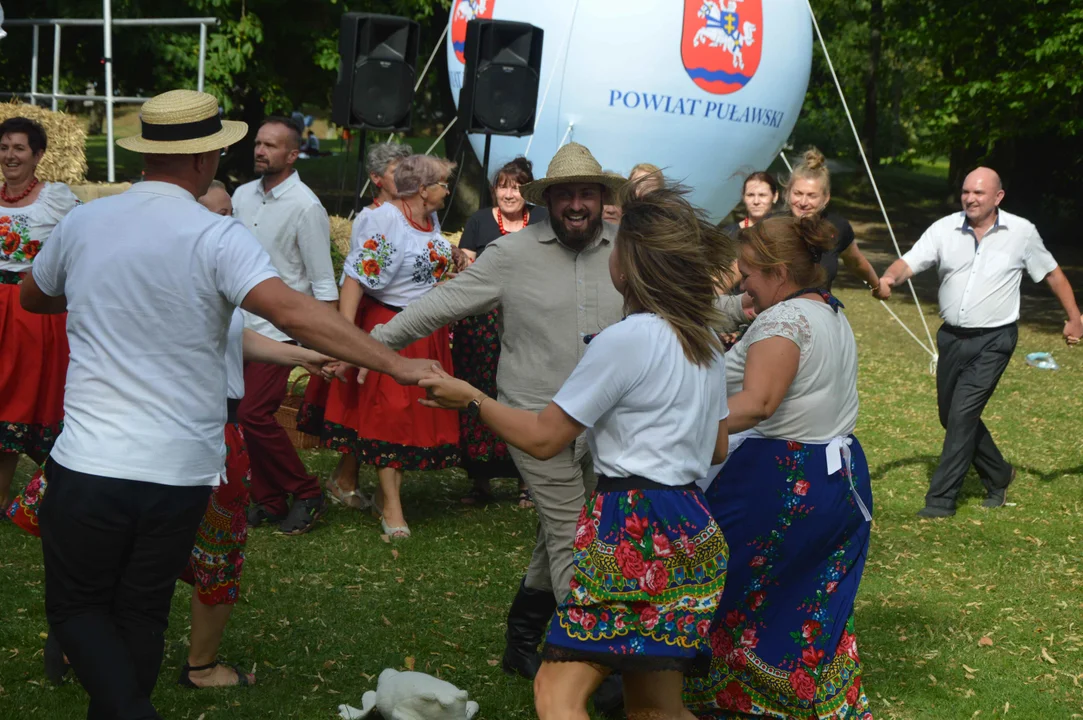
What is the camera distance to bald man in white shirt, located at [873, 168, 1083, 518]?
25.3ft

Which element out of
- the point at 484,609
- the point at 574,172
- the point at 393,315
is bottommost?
the point at 484,609

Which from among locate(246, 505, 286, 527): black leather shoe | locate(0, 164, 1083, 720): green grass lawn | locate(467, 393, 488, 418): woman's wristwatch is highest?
locate(467, 393, 488, 418): woman's wristwatch

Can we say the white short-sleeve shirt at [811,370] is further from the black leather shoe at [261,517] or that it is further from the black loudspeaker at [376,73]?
the black loudspeaker at [376,73]

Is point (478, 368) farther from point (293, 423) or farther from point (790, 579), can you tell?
point (790, 579)

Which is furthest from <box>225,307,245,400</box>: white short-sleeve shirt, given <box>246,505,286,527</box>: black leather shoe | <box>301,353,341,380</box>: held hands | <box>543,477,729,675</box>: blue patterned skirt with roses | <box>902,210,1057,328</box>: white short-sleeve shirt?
<box>902,210,1057,328</box>: white short-sleeve shirt

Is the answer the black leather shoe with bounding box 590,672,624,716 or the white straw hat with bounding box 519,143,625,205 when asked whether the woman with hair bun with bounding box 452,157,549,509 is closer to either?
the white straw hat with bounding box 519,143,625,205

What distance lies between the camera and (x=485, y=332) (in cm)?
757

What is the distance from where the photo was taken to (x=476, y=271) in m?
4.80

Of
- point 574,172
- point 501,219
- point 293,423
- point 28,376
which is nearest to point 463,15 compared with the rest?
point 293,423

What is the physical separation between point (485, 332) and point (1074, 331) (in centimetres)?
355

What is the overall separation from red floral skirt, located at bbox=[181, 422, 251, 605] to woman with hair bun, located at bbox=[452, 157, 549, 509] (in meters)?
3.13

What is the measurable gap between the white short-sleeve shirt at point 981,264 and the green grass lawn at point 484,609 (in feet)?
4.15

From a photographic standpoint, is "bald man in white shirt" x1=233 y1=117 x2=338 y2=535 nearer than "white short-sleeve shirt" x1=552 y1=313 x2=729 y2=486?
No

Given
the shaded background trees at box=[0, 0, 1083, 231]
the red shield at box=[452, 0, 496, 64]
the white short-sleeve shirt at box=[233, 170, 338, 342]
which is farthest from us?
the shaded background trees at box=[0, 0, 1083, 231]
